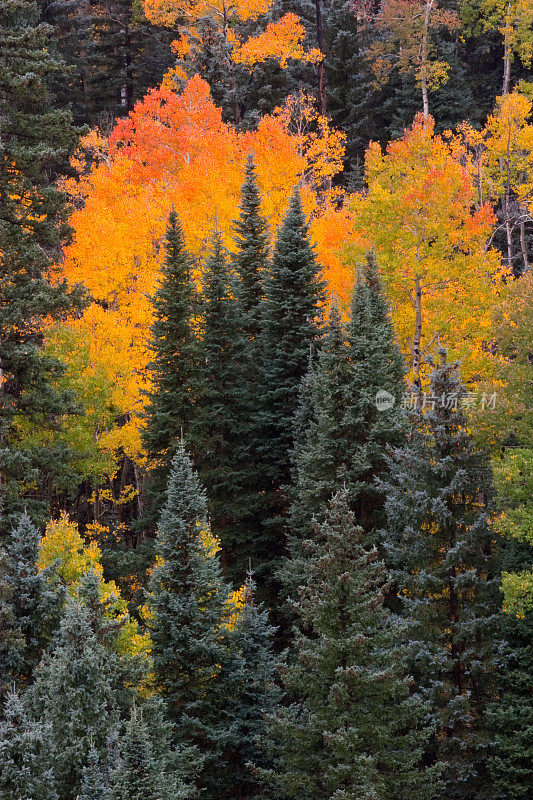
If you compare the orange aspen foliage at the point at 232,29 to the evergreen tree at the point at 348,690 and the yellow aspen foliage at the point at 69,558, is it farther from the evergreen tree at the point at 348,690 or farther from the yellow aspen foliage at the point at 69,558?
the evergreen tree at the point at 348,690

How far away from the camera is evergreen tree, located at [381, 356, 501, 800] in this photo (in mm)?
19094

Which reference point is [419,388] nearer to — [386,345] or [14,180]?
[386,345]

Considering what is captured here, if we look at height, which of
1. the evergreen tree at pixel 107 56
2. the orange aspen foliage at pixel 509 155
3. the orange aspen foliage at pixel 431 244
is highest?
the evergreen tree at pixel 107 56

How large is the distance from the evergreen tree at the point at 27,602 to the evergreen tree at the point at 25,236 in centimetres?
131

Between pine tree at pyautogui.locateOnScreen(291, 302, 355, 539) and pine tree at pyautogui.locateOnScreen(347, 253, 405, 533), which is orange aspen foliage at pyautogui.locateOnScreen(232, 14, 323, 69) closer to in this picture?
pine tree at pyautogui.locateOnScreen(347, 253, 405, 533)

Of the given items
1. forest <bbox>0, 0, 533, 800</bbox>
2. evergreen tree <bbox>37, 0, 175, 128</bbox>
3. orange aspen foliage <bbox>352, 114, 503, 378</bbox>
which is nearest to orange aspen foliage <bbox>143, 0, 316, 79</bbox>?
evergreen tree <bbox>37, 0, 175, 128</bbox>

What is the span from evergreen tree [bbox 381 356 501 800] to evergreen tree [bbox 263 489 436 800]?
2.13 m

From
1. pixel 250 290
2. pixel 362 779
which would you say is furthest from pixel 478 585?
pixel 250 290

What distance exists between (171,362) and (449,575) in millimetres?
10985

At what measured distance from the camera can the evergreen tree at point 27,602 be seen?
19.4 m

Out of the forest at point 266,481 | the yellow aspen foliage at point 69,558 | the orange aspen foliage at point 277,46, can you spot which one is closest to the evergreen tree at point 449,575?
the forest at point 266,481

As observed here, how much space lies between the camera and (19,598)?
19.6 m

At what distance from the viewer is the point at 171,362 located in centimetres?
2609

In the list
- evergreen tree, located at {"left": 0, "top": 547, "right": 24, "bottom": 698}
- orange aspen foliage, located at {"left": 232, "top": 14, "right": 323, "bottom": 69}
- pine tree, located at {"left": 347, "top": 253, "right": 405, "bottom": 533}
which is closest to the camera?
evergreen tree, located at {"left": 0, "top": 547, "right": 24, "bottom": 698}
